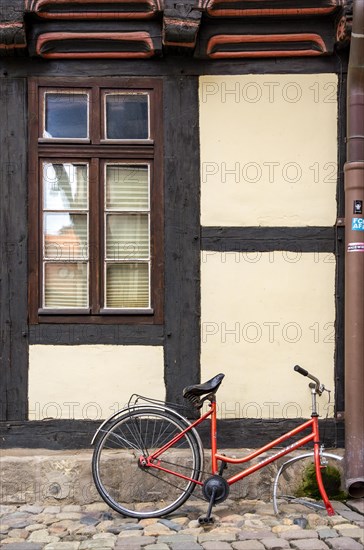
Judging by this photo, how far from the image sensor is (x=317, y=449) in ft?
17.9

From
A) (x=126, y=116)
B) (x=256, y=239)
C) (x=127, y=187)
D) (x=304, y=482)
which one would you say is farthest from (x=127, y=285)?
(x=304, y=482)

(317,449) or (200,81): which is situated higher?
(200,81)

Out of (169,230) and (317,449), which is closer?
(317,449)

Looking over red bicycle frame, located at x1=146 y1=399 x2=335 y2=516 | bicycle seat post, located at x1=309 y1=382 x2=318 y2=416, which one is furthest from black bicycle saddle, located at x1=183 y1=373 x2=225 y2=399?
bicycle seat post, located at x1=309 y1=382 x2=318 y2=416

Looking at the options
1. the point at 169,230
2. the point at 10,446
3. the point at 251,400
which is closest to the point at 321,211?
the point at 169,230

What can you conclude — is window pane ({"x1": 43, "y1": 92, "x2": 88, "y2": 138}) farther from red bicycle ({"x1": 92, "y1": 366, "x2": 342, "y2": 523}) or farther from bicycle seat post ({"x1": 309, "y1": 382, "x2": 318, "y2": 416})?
bicycle seat post ({"x1": 309, "y1": 382, "x2": 318, "y2": 416})

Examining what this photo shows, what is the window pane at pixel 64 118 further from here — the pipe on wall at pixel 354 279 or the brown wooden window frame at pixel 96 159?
the pipe on wall at pixel 354 279

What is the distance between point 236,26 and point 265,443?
130 inches

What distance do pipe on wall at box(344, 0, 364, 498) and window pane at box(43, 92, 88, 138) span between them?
2.10 meters

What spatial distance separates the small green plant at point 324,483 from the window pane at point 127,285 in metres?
1.82

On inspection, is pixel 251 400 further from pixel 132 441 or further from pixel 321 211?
pixel 321 211

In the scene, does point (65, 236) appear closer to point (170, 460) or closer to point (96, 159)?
point (96, 159)

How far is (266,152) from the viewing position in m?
6.00

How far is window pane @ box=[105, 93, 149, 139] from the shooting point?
606cm
